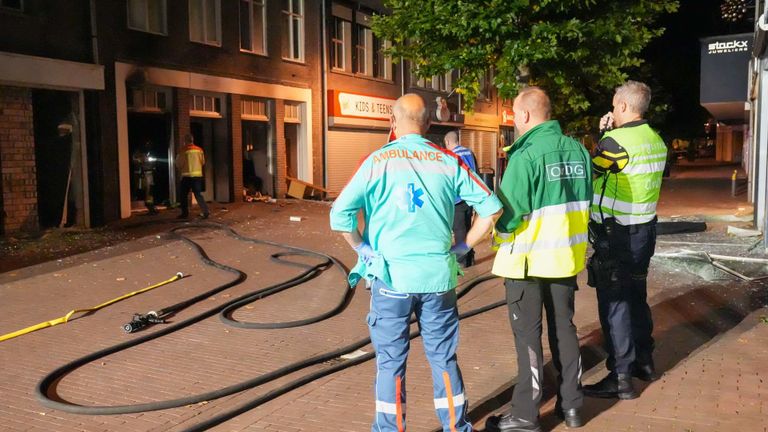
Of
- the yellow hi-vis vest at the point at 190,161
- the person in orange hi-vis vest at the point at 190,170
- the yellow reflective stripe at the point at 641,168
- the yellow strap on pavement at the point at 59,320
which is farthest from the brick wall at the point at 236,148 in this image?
the yellow reflective stripe at the point at 641,168

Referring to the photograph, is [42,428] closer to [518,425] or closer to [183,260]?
[518,425]

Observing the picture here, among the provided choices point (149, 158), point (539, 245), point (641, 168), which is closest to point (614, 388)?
point (539, 245)

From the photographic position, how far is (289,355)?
6.09 m

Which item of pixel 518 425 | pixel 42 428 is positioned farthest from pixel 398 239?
pixel 42 428

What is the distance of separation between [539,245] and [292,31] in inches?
709

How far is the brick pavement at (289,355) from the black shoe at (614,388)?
0.26 ft

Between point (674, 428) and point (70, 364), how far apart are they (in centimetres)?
439

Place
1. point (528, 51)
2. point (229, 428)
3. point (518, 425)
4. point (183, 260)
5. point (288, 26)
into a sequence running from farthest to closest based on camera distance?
1. point (288, 26)
2. point (528, 51)
3. point (183, 260)
4. point (229, 428)
5. point (518, 425)

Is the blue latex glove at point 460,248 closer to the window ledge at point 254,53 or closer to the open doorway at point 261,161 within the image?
the window ledge at point 254,53

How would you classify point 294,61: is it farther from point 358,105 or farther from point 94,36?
point 94,36

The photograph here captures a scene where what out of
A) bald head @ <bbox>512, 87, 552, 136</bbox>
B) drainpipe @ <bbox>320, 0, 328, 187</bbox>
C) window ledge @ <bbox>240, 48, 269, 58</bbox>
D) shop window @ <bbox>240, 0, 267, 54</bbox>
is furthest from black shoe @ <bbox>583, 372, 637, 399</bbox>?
drainpipe @ <bbox>320, 0, 328, 187</bbox>

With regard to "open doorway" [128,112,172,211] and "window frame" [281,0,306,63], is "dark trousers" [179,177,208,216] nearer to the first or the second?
"open doorway" [128,112,172,211]

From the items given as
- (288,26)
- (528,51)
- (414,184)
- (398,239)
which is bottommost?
(398,239)

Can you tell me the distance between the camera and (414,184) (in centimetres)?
366
